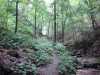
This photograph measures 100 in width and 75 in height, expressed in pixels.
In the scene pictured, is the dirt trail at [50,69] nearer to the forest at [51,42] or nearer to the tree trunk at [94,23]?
the forest at [51,42]

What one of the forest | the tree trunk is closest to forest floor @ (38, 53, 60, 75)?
the forest

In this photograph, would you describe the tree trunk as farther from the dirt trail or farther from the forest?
the dirt trail

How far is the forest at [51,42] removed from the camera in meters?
12.5

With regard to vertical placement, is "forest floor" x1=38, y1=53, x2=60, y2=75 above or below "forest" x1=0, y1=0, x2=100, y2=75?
below

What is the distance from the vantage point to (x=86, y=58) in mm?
24016

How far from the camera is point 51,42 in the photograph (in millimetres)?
22109

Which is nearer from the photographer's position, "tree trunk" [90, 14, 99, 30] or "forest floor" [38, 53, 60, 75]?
"forest floor" [38, 53, 60, 75]

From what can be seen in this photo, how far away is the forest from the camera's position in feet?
41.1

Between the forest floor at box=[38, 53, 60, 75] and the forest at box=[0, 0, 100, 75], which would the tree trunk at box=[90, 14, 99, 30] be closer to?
the forest at box=[0, 0, 100, 75]

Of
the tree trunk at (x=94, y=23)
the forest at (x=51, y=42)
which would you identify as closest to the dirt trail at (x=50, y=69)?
the forest at (x=51, y=42)

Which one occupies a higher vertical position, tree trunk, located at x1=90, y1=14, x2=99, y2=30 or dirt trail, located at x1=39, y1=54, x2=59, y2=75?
tree trunk, located at x1=90, y1=14, x2=99, y2=30

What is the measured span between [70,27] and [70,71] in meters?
16.9

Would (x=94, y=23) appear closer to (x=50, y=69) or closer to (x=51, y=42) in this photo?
(x=51, y=42)

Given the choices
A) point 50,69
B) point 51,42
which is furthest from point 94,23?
point 50,69
